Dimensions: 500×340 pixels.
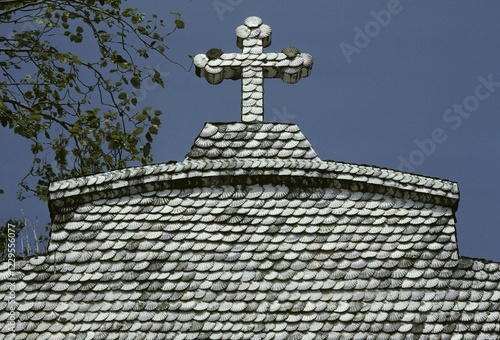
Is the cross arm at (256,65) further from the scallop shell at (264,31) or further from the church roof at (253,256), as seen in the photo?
the church roof at (253,256)

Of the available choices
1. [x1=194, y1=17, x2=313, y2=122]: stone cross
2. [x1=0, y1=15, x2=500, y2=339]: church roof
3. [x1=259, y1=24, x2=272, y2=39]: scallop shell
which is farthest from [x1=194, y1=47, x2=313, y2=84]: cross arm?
[x1=0, y1=15, x2=500, y2=339]: church roof

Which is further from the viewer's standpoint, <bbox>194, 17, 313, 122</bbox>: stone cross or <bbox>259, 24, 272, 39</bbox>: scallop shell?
<bbox>259, 24, 272, 39</bbox>: scallop shell

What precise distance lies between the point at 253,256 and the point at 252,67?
2.54 meters

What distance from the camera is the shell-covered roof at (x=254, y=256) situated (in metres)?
12.7

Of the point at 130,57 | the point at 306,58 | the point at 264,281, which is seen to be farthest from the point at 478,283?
the point at 130,57

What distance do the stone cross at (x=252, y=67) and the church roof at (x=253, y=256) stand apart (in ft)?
0.99

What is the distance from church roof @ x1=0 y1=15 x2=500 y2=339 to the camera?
501 inches

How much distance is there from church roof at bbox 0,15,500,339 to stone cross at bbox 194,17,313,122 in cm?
30

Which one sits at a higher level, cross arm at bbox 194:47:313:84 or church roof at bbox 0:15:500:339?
cross arm at bbox 194:47:313:84

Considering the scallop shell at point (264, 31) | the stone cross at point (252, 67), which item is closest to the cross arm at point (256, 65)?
the stone cross at point (252, 67)

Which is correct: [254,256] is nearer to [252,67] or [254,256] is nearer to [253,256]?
[253,256]

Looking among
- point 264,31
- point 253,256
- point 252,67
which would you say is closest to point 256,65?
point 252,67

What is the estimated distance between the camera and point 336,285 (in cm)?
1290

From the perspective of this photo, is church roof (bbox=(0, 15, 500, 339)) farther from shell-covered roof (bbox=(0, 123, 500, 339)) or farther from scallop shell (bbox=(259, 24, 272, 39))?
scallop shell (bbox=(259, 24, 272, 39))
